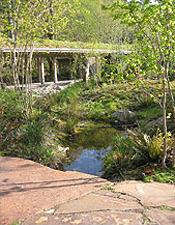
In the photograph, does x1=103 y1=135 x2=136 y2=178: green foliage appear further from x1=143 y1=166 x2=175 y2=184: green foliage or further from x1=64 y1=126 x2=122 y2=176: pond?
x1=143 y1=166 x2=175 y2=184: green foliage

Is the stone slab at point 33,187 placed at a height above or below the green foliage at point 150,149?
below

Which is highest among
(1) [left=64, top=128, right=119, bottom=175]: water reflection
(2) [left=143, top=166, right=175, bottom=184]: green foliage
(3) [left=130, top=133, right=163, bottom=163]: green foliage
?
(3) [left=130, top=133, right=163, bottom=163]: green foliage

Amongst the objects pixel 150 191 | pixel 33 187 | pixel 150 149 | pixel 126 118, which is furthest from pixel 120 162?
pixel 126 118

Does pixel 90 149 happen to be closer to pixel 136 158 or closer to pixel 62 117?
pixel 136 158

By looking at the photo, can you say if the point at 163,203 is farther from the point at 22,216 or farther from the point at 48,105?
the point at 48,105

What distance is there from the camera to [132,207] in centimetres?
253

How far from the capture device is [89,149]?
5.66m

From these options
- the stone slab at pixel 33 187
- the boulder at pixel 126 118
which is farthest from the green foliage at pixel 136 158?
the boulder at pixel 126 118

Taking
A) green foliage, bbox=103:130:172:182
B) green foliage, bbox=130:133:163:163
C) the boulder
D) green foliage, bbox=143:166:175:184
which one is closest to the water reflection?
green foliage, bbox=103:130:172:182

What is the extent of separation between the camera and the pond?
4676 millimetres

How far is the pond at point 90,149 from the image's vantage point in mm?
4676

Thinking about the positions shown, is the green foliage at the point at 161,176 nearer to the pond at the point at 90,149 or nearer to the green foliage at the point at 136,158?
the green foliage at the point at 136,158

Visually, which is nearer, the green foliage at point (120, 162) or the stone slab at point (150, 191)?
the stone slab at point (150, 191)

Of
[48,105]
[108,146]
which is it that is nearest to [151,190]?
[108,146]
